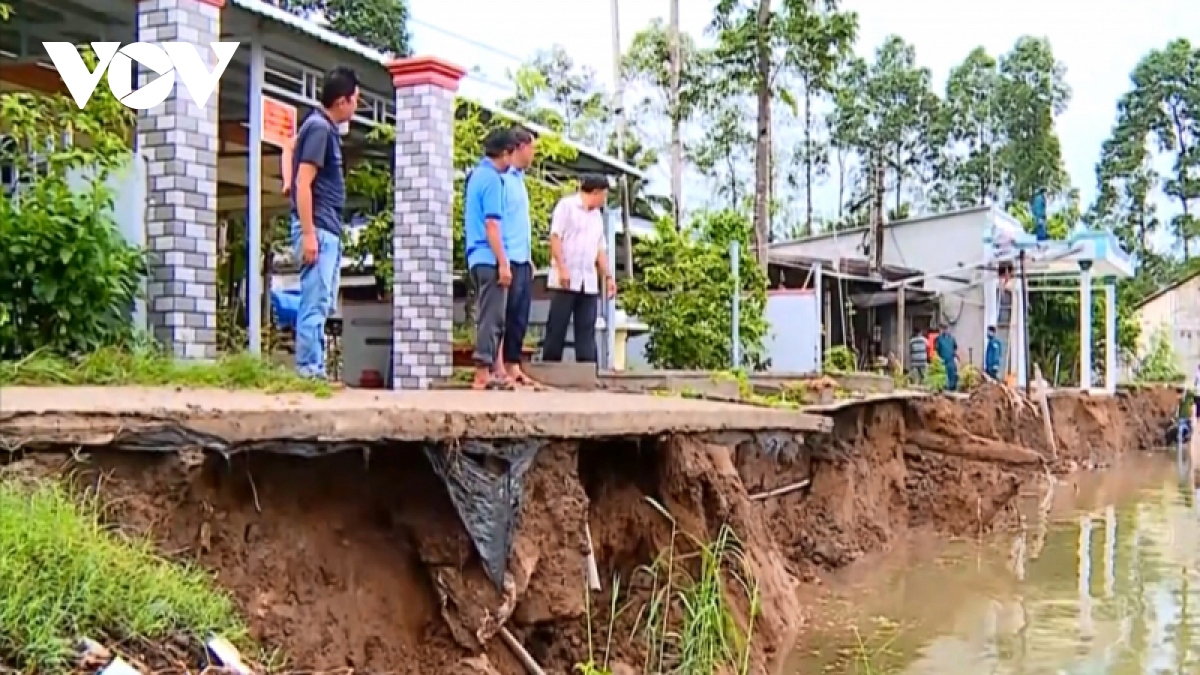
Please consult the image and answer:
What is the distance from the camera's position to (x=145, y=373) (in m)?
4.95

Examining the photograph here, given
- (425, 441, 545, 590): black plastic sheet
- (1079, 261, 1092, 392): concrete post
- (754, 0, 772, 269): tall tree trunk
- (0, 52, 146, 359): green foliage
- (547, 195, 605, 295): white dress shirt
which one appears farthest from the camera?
(1079, 261, 1092, 392): concrete post

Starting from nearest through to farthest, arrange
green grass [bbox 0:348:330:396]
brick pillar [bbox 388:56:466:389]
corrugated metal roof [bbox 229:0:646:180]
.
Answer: green grass [bbox 0:348:330:396], corrugated metal roof [bbox 229:0:646:180], brick pillar [bbox 388:56:466:389]

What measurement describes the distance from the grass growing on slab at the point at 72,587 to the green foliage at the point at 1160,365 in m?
28.7

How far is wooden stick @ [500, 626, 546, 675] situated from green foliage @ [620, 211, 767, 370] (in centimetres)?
851

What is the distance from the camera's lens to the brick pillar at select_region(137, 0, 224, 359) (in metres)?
6.11

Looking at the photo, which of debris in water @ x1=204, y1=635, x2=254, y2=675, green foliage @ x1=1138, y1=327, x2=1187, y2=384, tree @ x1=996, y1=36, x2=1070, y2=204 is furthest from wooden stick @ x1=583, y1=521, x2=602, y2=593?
tree @ x1=996, y1=36, x2=1070, y2=204

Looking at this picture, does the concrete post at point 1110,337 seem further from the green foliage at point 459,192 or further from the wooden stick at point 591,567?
the wooden stick at point 591,567

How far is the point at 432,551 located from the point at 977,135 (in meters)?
34.6

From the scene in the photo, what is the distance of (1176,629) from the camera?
813 cm

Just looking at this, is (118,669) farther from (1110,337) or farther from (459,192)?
(1110,337)

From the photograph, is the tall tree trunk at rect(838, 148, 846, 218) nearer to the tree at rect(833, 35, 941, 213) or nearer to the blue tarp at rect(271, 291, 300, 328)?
the tree at rect(833, 35, 941, 213)

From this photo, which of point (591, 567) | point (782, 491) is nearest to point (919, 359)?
point (782, 491)

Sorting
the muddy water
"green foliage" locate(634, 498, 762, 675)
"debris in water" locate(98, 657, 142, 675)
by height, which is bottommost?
the muddy water

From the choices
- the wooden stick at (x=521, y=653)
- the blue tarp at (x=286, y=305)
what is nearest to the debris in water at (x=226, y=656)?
the wooden stick at (x=521, y=653)
